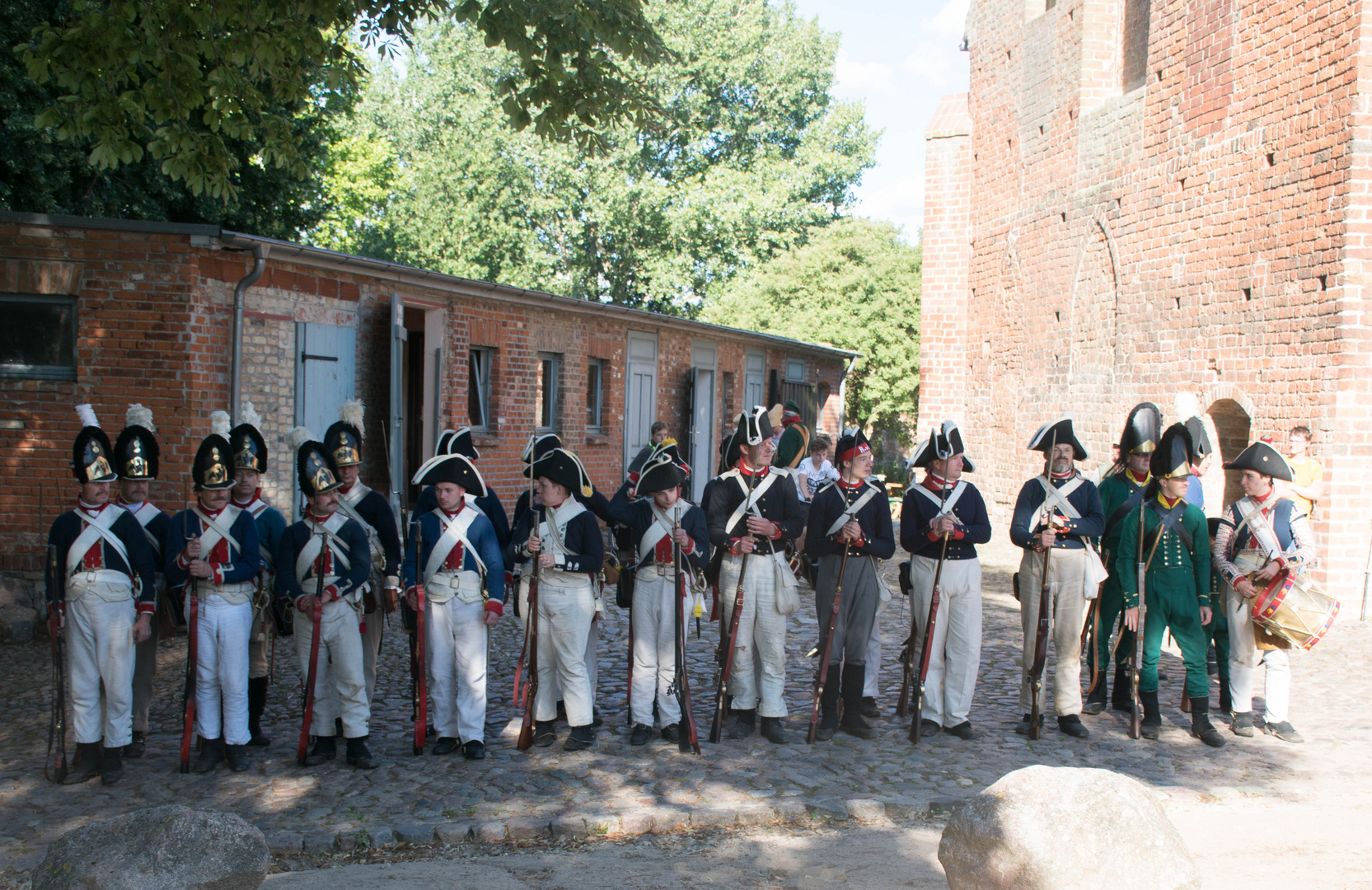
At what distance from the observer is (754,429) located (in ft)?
25.1

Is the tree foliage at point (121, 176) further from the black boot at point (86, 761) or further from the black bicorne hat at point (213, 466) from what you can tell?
the black boot at point (86, 761)

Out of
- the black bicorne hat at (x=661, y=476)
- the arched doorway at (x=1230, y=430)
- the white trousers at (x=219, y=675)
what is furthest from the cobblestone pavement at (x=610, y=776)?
the arched doorway at (x=1230, y=430)

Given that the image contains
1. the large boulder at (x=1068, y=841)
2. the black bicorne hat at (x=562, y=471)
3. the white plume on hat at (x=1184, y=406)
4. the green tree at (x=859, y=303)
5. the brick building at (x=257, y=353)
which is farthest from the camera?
the green tree at (x=859, y=303)

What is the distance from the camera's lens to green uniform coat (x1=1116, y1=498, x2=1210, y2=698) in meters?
7.66

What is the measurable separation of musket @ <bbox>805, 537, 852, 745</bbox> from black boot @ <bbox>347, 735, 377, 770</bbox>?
274 cm

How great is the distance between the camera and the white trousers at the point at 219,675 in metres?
6.56

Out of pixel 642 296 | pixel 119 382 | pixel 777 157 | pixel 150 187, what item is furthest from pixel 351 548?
pixel 777 157

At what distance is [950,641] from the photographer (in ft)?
25.0

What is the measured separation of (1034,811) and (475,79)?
38.4 metres

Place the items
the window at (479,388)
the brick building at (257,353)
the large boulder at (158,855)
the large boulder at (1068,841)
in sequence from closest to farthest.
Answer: the large boulder at (158,855) < the large boulder at (1068,841) < the brick building at (257,353) < the window at (479,388)

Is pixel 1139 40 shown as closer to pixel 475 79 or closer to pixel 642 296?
pixel 642 296

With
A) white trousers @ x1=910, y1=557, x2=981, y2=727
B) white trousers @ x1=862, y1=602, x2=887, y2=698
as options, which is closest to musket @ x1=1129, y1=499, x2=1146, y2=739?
white trousers @ x1=910, y1=557, x2=981, y2=727

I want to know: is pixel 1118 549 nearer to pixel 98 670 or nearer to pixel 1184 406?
pixel 1184 406

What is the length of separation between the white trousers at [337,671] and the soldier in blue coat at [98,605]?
959 mm
